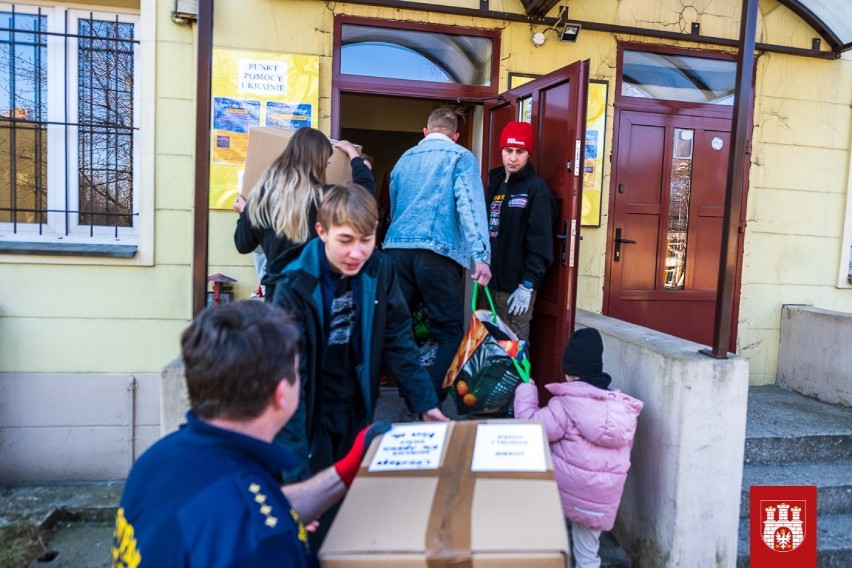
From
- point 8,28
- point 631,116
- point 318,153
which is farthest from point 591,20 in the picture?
point 8,28

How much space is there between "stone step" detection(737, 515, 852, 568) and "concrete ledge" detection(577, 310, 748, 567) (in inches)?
11.3

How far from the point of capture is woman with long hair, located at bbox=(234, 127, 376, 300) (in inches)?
103

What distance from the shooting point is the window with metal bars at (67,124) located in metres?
4.15

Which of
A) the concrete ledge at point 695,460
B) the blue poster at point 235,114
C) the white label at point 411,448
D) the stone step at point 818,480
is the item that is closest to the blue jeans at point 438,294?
the concrete ledge at point 695,460

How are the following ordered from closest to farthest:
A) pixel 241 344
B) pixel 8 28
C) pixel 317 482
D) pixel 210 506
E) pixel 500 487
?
pixel 210 506 < pixel 241 344 < pixel 500 487 < pixel 317 482 < pixel 8 28

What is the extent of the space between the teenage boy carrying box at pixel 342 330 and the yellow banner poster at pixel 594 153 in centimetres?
282

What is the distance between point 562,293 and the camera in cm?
366

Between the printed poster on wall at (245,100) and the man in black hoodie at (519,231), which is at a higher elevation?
the printed poster on wall at (245,100)

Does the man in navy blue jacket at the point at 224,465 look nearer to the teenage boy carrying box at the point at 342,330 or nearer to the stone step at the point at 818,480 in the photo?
the teenage boy carrying box at the point at 342,330

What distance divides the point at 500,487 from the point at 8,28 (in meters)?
4.51

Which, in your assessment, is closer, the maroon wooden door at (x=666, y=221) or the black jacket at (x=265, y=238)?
the black jacket at (x=265, y=238)

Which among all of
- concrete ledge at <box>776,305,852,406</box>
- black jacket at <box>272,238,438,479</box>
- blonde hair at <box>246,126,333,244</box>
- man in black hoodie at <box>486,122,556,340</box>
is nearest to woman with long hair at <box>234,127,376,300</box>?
blonde hair at <box>246,126,333,244</box>

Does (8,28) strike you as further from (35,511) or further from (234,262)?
(35,511)

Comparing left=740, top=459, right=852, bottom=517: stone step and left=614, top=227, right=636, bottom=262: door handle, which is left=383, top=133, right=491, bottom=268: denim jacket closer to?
left=614, top=227, right=636, bottom=262: door handle
